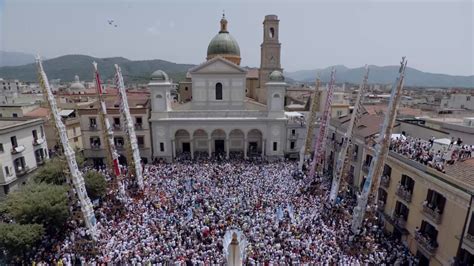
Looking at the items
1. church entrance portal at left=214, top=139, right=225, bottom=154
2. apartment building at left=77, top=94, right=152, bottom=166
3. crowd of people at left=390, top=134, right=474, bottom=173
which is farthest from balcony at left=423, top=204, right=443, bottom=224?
apartment building at left=77, top=94, right=152, bottom=166

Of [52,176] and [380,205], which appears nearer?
[380,205]

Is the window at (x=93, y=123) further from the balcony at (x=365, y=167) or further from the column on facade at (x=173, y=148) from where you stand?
the balcony at (x=365, y=167)

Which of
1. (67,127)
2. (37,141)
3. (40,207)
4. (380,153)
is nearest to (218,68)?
(67,127)

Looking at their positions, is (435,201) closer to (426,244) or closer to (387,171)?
(426,244)

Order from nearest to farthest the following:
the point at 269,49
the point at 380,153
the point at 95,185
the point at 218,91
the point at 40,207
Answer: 1. the point at 40,207
2. the point at 380,153
3. the point at 95,185
4. the point at 218,91
5. the point at 269,49

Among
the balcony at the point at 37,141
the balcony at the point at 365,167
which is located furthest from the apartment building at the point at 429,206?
the balcony at the point at 37,141

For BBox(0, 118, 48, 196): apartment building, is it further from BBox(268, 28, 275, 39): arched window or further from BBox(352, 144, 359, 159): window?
BBox(268, 28, 275, 39): arched window
